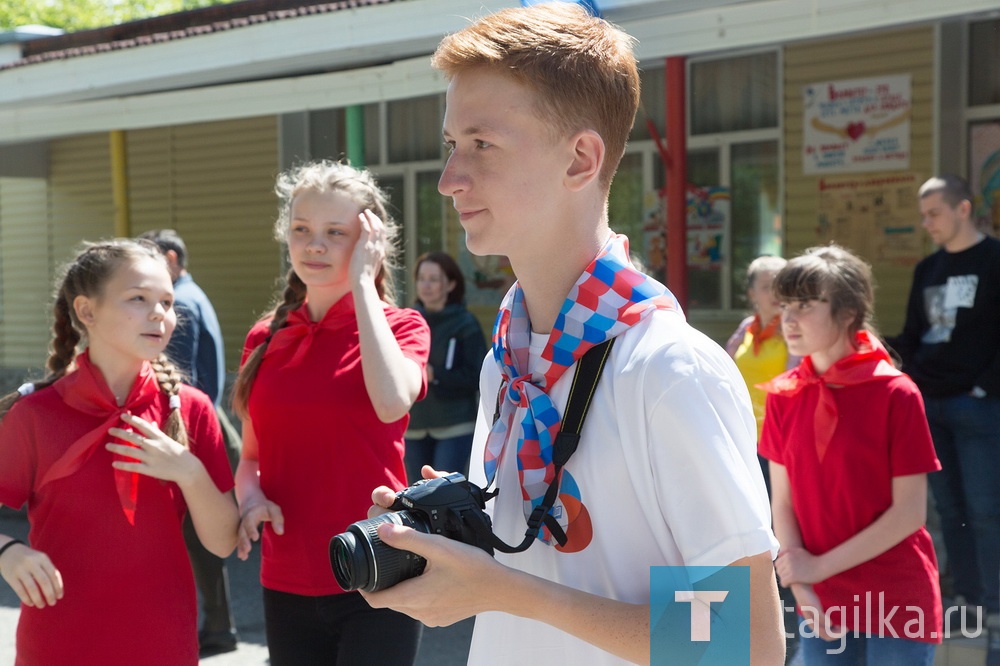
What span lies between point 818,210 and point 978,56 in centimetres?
168

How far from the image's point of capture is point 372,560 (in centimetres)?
138

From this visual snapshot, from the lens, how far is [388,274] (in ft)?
11.4

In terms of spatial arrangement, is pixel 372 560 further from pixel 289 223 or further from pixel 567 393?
pixel 289 223

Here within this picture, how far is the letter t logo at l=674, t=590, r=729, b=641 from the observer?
1.33 m

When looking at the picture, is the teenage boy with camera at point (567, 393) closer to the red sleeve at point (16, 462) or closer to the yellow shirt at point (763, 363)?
the red sleeve at point (16, 462)

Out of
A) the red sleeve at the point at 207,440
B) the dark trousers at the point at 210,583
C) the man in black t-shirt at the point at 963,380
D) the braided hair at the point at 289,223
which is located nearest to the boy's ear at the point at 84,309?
the red sleeve at the point at 207,440

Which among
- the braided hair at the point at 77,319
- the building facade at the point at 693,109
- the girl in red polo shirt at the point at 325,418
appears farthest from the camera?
the building facade at the point at 693,109

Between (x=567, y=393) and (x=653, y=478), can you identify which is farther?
(x=567, y=393)

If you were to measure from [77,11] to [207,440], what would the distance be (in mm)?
35064

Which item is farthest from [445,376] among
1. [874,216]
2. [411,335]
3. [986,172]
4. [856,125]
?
[986,172]

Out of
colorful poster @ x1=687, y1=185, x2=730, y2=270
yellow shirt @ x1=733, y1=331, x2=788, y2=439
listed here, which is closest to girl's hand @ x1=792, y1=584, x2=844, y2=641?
yellow shirt @ x1=733, y1=331, x2=788, y2=439

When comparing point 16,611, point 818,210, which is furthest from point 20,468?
point 818,210

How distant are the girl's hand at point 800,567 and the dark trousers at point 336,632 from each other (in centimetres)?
117

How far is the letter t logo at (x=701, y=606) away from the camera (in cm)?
133
